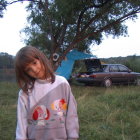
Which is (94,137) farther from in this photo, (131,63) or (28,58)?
(131,63)

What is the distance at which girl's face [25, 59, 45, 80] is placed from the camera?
76.3 inches

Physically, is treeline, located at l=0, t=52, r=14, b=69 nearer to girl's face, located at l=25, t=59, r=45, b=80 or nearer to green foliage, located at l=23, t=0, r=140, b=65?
green foliage, located at l=23, t=0, r=140, b=65

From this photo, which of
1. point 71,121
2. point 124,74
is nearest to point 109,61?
point 124,74

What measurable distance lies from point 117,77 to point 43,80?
507 inches

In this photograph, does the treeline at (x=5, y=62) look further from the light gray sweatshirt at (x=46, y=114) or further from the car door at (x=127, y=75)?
the light gray sweatshirt at (x=46, y=114)

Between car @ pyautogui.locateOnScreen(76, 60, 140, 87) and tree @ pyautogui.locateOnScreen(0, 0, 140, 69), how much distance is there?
1.62 meters

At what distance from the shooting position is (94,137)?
438 centimetres

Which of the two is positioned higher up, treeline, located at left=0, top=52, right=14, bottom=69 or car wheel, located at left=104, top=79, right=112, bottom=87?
treeline, located at left=0, top=52, right=14, bottom=69

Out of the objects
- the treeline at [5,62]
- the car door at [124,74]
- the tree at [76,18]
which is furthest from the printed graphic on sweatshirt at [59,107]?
the treeline at [5,62]

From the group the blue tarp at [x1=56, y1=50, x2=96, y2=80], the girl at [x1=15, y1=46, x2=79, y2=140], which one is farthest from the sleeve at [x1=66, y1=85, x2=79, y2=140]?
the blue tarp at [x1=56, y1=50, x2=96, y2=80]

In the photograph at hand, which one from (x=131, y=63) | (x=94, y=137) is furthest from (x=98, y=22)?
(x=94, y=137)

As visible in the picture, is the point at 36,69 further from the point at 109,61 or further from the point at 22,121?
the point at 109,61

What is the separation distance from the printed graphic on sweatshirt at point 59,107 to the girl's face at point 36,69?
209mm

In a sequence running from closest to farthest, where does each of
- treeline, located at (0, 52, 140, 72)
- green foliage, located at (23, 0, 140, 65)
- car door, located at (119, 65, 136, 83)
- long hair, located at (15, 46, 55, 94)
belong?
1. long hair, located at (15, 46, 55, 94)
2. green foliage, located at (23, 0, 140, 65)
3. car door, located at (119, 65, 136, 83)
4. treeline, located at (0, 52, 140, 72)
